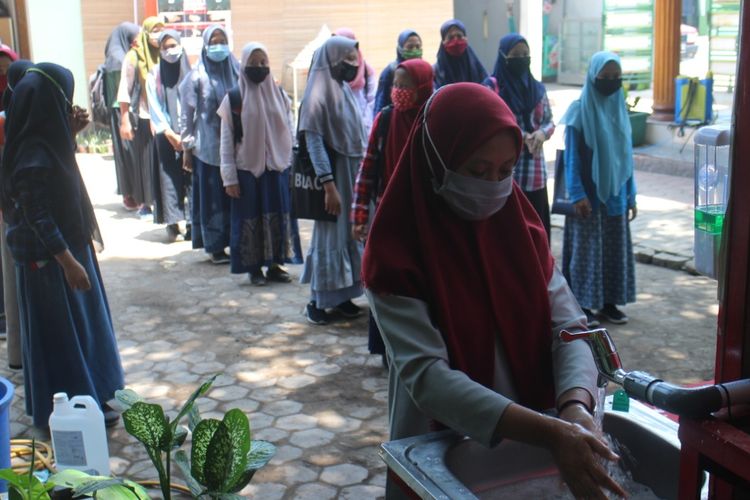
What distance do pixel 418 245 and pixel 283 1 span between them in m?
12.6

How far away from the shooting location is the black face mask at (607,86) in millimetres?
5168

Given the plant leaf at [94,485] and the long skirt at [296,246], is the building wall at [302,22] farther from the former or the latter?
the plant leaf at [94,485]

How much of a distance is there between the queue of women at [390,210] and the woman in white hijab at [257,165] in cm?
1

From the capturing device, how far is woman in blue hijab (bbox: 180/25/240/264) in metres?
6.61

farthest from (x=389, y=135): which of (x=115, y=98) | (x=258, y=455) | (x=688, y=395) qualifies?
(x=115, y=98)

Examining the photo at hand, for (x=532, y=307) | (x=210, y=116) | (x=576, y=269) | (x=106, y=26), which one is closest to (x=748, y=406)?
(x=532, y=307)

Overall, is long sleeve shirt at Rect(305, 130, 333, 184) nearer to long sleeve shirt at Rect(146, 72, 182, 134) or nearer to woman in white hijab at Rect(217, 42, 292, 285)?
woman in white hijab at Rect(217, 42, 292, 285)

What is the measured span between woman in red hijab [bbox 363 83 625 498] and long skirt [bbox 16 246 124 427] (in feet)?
7.96

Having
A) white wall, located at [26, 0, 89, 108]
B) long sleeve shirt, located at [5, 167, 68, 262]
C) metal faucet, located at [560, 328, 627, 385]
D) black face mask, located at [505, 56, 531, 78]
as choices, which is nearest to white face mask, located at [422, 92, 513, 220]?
metal faucet, located at [560, 328, 627, 385]

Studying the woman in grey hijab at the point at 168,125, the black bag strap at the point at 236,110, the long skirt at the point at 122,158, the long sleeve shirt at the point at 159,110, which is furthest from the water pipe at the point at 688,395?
the long skirt at the point at 122,158

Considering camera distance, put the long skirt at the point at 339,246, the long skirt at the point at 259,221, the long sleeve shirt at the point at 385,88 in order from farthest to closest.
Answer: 1. the long skirt at the point at 259,221
2. the long sleeve shirt at the point at 385,88
3. the long skirt at the point at 339,246

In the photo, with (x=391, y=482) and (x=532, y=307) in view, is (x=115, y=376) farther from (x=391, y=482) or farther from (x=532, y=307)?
(x=532, y=307)

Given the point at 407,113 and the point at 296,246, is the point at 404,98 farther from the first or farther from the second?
the point at 296,246

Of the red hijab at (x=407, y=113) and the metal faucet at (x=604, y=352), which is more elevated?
the red hijab at (x=407, y=113)
